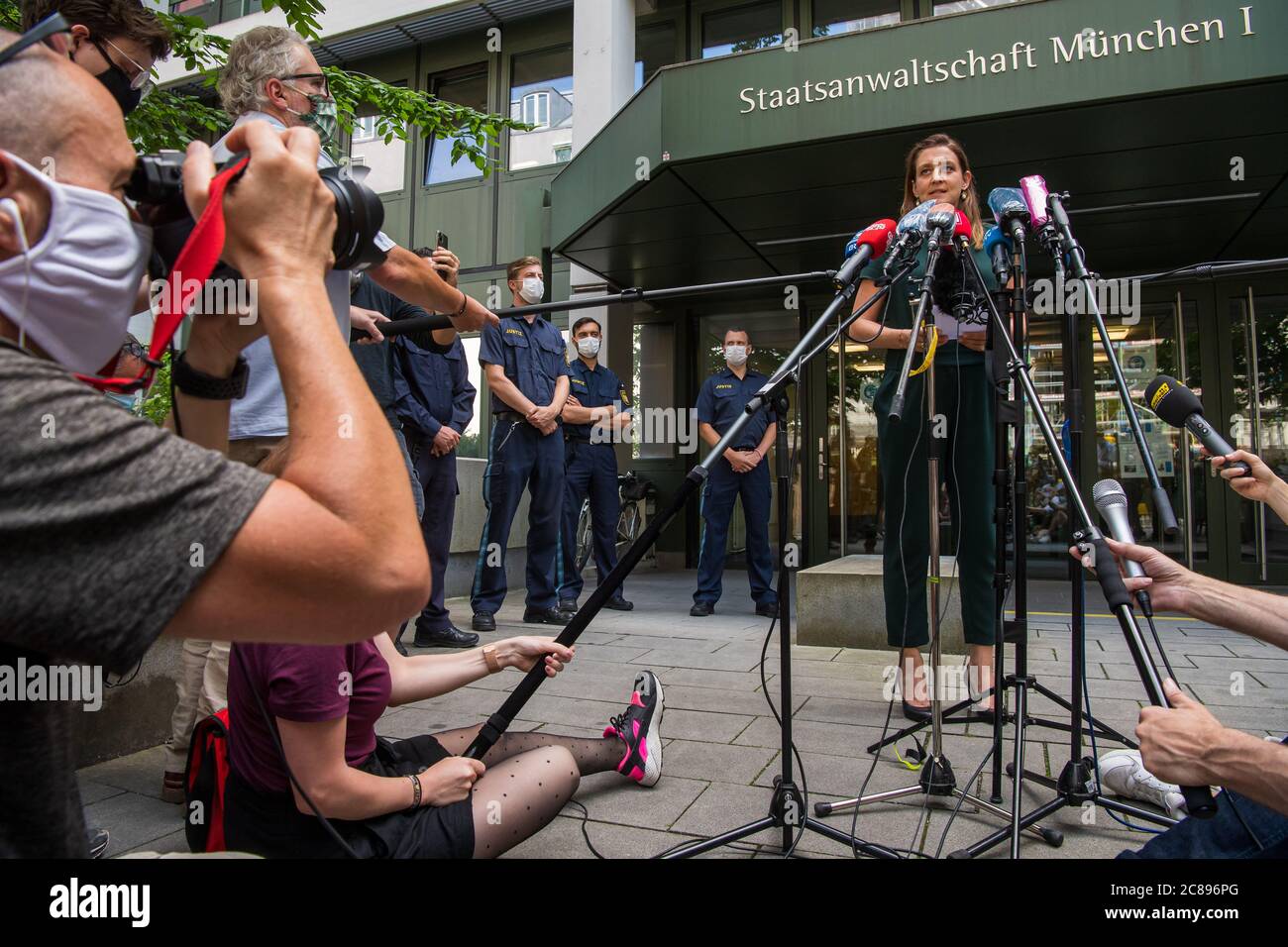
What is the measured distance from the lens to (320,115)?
267 cm

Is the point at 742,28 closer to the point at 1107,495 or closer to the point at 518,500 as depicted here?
the point at 518,500

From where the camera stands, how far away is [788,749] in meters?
2.03

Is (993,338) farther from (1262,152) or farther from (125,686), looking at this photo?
(1262,152)

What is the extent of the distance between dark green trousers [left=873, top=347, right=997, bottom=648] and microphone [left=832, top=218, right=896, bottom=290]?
98 cm

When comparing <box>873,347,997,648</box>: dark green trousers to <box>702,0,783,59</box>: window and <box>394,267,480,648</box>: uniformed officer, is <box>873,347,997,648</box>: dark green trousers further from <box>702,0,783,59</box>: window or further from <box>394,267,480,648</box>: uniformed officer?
<box>702,0,783,59</box>: window

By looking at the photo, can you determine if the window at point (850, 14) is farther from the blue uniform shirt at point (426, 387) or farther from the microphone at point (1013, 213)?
the microphone at point (1013, 213)

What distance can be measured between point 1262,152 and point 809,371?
4421mm

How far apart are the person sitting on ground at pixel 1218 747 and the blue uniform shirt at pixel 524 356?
4.39 m

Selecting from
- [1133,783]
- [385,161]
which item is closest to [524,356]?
[1133,783]

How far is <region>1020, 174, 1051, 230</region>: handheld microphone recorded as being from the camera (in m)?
2.18

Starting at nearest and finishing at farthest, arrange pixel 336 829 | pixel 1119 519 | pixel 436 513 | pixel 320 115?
1. pixel 1119 519
2. pixel 336 829
3. pixel 320 115
4. pixel 436 513

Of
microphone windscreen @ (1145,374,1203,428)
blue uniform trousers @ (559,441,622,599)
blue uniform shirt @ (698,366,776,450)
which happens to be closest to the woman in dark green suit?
microphone windscreen @ (1145,374,1203,428)

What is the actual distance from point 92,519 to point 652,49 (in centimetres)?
1054
